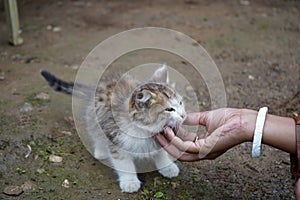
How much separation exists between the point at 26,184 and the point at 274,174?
1.66 m

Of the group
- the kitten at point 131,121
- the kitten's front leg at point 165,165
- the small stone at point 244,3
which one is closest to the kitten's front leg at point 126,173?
the kitten at point 131,121

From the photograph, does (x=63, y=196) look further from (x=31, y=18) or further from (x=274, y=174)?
(x=31, y=18)

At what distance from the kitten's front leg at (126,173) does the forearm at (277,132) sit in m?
0.81

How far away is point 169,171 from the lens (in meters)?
2.96

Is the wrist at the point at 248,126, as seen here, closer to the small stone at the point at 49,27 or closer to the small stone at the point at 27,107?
the small stone at the point at 27,107

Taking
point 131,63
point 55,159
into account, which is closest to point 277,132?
point 55,159

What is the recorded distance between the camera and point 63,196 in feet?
8.82

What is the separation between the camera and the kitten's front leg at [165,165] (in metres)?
2.96

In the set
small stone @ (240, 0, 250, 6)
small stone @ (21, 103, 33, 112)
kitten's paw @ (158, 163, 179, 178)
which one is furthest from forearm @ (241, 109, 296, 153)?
small stone @ (240, 0, 250, 6)

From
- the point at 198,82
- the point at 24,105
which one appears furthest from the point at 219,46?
the point at 24,105

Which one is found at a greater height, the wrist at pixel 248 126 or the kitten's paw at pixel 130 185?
the wrist at pixel 248 126

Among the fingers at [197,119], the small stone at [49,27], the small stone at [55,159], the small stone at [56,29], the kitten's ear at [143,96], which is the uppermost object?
the kitten's ear at [143,96]

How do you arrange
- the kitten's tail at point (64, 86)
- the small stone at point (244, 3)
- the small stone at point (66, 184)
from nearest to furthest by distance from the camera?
the small stone at point (66, 184), the kitten's tail at point (64, 86), the small stone at point (244, 3)

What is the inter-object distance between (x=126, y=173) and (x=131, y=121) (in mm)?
354
